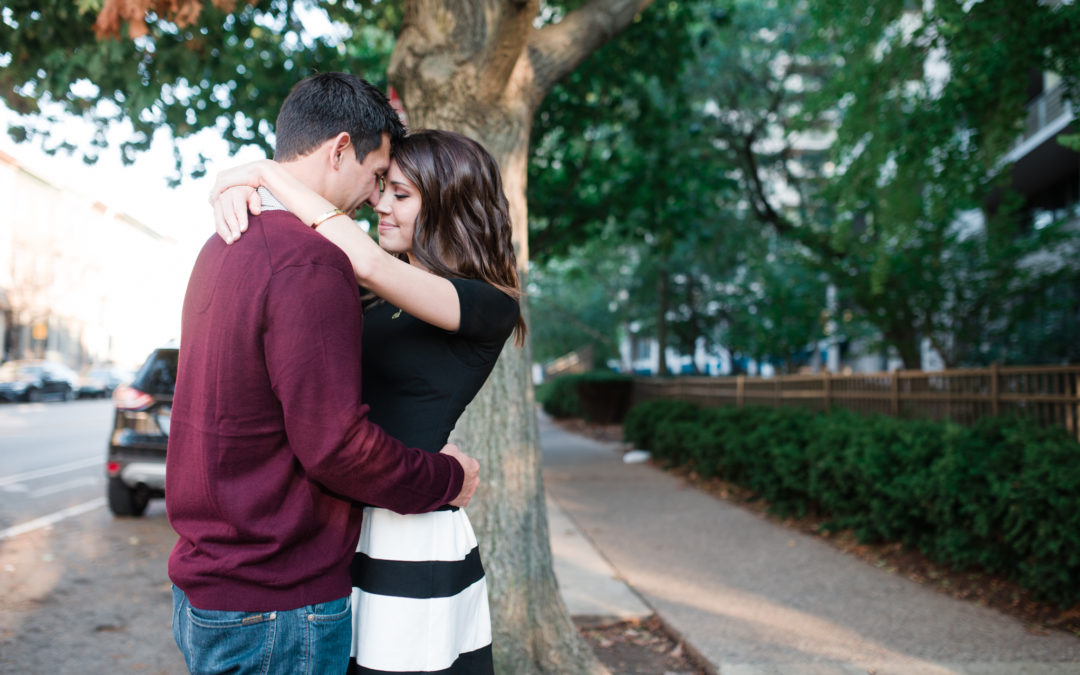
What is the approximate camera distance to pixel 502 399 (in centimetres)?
392

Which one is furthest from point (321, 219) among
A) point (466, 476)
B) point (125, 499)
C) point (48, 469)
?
point (48, 469)

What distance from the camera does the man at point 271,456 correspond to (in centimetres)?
148

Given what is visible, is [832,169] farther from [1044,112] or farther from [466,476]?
[1044,112]

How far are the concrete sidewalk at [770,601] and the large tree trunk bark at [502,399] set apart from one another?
106 centimetres

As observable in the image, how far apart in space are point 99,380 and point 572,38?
37.9 meters

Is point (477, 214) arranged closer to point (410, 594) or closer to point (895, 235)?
point (410, 594)

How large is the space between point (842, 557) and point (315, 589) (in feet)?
19.9

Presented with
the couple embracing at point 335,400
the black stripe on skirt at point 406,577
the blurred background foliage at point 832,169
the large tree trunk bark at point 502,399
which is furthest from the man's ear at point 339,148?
the blurred background foliage at point 832,169

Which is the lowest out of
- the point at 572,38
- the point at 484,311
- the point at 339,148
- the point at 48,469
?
the point at 48,469

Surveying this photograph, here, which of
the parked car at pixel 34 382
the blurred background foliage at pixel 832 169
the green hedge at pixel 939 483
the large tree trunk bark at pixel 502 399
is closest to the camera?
the large tree trunk bark at pixel 502 399

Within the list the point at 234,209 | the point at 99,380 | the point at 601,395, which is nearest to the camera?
the point at 234,209

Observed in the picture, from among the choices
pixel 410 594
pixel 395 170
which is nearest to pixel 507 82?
pixel 395 170

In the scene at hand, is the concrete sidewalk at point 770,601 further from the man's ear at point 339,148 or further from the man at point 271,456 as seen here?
the man's ear at point 339,148

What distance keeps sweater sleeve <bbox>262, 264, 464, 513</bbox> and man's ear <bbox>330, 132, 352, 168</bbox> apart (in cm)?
38
